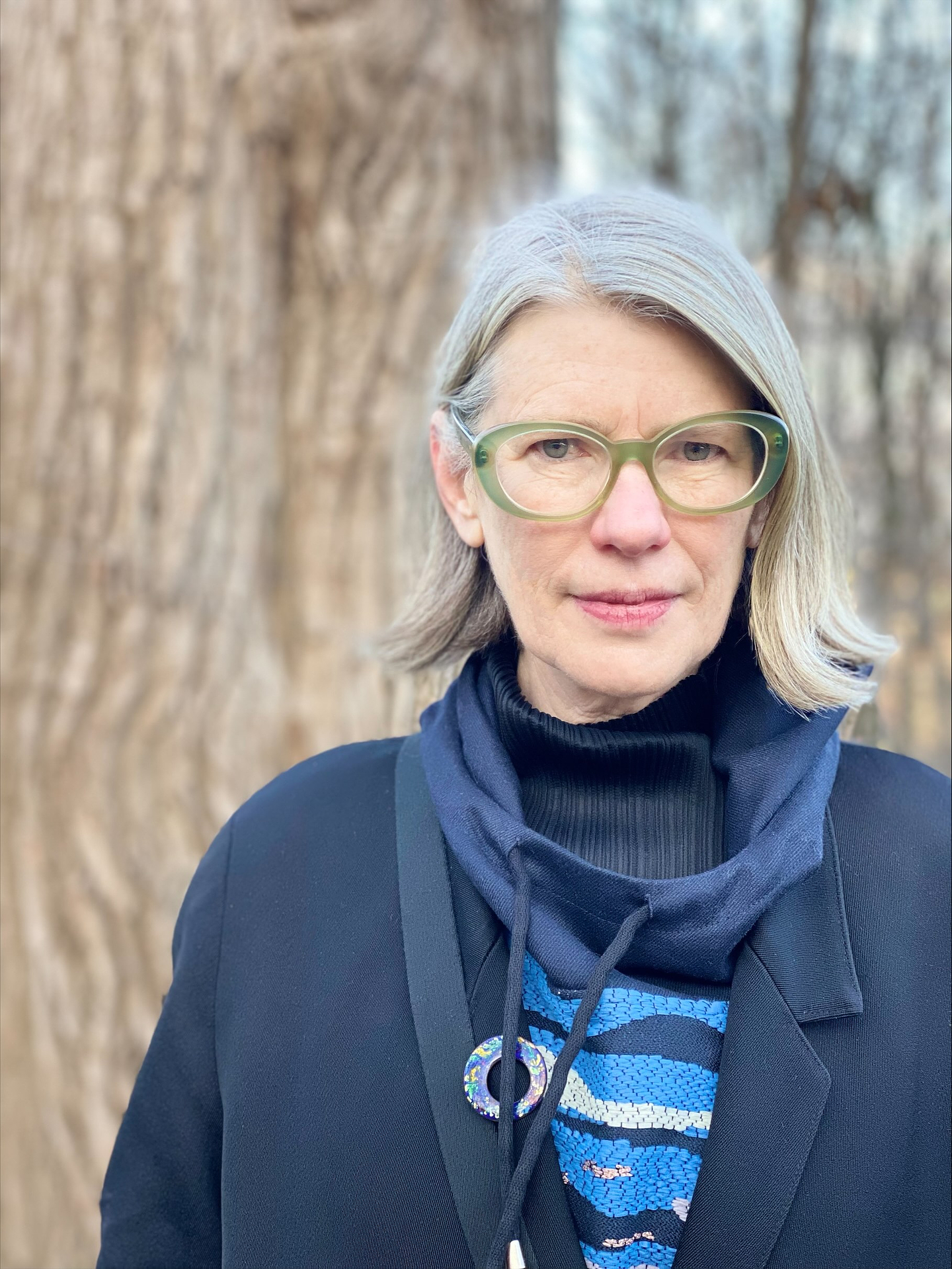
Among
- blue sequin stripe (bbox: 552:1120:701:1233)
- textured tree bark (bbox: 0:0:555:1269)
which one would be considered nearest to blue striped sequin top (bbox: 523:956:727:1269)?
blue sequin stripe (bbox: 552:1120:701:1233)

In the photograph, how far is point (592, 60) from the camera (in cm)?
588

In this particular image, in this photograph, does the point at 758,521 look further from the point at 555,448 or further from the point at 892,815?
the point at 892,815

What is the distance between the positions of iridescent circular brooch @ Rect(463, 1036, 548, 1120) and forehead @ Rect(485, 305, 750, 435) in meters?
0.85

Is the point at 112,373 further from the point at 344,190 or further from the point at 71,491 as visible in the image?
the point at 344,190

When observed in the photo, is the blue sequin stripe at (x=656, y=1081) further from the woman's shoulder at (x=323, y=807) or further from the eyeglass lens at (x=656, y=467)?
the eyeglass lens at (x=656, y=467)

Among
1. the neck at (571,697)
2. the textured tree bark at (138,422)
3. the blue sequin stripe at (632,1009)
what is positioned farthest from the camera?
the textured tree bark at (138,422)

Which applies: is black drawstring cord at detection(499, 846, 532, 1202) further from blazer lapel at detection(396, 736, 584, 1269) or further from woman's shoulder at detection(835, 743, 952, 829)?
woman's shoulder at detection(835, 743, 952, 829)

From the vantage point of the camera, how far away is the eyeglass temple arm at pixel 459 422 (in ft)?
5.58

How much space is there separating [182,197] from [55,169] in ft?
0.95

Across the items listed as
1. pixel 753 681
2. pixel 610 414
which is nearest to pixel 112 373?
pixel 610 414

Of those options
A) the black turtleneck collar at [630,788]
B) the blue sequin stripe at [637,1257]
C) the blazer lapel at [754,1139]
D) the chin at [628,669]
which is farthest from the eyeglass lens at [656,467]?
the blue sequin stripe at [637,1257]

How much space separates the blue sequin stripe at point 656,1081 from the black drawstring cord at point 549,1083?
0.06 meters

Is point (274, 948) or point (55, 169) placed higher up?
point (55, 169)

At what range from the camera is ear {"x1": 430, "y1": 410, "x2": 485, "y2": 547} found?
6.00 feet
